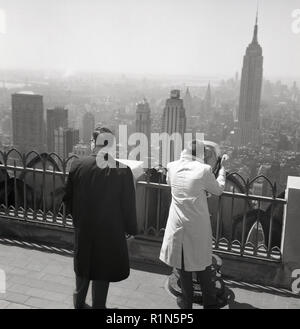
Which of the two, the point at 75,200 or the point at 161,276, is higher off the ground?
the point at 75,200

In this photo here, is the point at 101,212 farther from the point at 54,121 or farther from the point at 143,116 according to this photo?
the point at 143,116

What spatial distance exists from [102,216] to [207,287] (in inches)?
44.1

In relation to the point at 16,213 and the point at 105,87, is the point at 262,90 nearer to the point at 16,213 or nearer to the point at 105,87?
the point at 105,87

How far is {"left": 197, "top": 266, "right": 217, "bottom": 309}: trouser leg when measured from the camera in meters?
3.50

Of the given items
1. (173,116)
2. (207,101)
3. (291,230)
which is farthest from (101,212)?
(207,101)

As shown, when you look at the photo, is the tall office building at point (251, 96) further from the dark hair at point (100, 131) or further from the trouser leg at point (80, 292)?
the dark hair at point (100, 131)

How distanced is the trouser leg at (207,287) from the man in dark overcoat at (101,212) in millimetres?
664

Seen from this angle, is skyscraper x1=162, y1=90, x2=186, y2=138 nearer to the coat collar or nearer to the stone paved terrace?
the stone paved terrace

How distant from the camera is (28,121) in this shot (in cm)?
3072

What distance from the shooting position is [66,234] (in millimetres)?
5121
